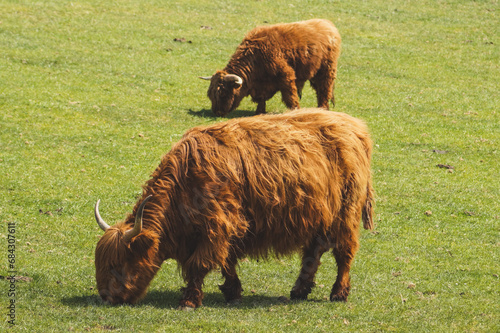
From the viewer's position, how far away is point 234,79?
16828 millimetres

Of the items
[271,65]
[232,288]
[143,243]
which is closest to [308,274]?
[232,288]

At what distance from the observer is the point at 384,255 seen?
1104cm

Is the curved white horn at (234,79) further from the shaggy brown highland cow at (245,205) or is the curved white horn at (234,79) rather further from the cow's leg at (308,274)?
the cow's leg at (308,274)

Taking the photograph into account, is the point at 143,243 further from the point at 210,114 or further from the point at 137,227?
the point at 210,114

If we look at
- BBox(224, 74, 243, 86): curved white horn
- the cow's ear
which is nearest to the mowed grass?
the cow's ear

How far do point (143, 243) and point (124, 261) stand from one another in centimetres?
29

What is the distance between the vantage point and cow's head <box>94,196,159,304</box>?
7.55 m

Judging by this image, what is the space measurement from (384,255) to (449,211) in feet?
8.81

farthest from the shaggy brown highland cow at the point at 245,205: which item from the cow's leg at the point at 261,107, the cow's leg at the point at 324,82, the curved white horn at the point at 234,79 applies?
the cow's leg at the point at 324,82

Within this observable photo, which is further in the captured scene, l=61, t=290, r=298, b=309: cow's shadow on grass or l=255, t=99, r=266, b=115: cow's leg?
l=255, t=99, r=266, b=115: cow's leg

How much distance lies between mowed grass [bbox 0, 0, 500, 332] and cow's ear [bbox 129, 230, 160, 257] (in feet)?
2.09

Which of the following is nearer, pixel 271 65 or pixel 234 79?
pixel 271 65

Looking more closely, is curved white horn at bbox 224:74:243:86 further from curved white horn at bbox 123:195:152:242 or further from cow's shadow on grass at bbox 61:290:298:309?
curved white horn at bbox 123:195:152:242

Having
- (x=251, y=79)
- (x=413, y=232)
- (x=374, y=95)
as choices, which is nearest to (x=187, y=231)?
(x=413, y=232)
